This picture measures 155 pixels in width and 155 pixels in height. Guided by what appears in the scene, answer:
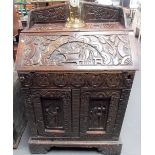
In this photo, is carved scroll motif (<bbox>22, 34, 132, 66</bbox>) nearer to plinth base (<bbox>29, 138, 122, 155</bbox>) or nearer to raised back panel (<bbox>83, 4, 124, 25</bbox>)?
raised back panel (<bbox>83, 4, 124, 25</bbox>)

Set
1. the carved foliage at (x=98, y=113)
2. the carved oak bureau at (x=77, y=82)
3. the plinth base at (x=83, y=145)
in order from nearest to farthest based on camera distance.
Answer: the carved oak bureau at (x=77, y=82) → the carved foliage at (x=98, y=113) → the plinth base at (x=83, y=145)

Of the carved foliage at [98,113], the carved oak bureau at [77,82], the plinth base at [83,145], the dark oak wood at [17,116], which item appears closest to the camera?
the carved oak bureau at [77,82]

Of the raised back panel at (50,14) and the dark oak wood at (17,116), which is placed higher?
the raised back panel at (50,14)

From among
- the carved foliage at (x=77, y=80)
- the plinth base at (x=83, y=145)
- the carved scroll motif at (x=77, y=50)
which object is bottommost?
the plinth base at (x=83, y=145)

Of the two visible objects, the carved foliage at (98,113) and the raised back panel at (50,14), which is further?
the raised back panel at (50,14)

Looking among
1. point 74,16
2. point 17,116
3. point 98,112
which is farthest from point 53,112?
point 74,16

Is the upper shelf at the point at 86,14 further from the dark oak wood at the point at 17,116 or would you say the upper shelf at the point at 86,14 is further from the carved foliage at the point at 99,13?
the dark oak wood at the point at 17,116

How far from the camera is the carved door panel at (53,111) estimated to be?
129 cm

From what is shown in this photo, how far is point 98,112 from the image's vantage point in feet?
4.50

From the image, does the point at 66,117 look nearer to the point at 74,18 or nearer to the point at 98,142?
the point at 98,142

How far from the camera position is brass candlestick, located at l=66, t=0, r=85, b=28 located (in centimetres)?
140

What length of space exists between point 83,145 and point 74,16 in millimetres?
845

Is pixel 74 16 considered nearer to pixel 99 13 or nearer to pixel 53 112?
pixel 99 13

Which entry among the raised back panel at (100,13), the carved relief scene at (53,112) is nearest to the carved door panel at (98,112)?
the carved relief scene at (53,112)
